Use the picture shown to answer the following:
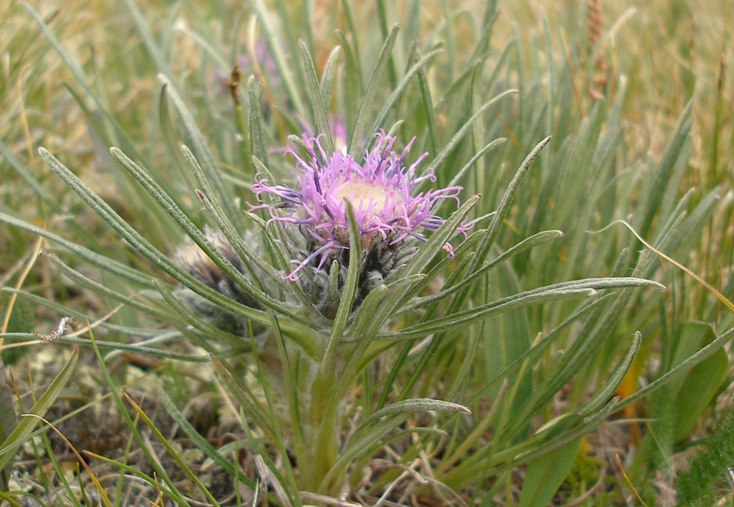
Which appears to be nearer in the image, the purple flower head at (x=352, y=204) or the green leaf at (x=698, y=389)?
the purple flower head at (x=352, y=204)

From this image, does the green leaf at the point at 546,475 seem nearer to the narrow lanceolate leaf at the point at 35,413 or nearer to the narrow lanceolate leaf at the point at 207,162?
the narrow lanceolate leaf at the point at 207,162

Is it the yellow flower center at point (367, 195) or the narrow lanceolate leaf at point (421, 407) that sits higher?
the yellow flower center at point (367, 195)

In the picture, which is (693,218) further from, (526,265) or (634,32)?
(634,32)

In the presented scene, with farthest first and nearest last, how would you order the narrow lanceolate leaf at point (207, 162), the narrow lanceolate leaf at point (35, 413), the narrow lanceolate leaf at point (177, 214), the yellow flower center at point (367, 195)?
the narrow lanceolate leaf at point (207, 162) → the narrow lanceolate leaf at point (35, 413) → the yellow flower center at point (367, 195) → the narrow lanceolate leaf at point (177, 214)

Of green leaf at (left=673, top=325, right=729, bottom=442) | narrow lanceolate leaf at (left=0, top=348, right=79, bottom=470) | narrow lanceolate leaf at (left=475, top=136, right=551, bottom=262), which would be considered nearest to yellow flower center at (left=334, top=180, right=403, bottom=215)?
narrow lanceolate leaf at (left=475, top=136, right=551, bottom=262)

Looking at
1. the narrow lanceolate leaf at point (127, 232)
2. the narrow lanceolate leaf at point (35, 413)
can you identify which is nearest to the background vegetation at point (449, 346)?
the narrow lanceolate leaf at point (35, 413)

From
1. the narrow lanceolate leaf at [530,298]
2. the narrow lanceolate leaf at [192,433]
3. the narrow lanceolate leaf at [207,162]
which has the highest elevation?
the narrow lanceolate leaf at [207,162]

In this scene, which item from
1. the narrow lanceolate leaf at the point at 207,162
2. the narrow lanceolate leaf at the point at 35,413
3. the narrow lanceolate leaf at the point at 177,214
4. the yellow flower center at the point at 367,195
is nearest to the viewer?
the narrow lanceolate leaf at the point at 177,214

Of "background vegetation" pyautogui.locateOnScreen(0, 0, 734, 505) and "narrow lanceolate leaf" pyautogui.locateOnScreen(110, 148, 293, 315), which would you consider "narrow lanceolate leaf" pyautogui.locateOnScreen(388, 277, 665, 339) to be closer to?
"background vegetation" pyautogui.locateOnScreen(0, 0, 734, 505)
